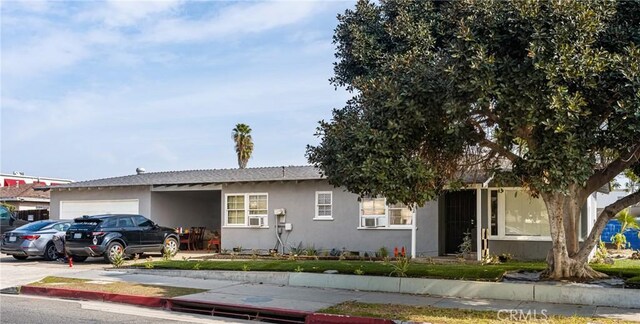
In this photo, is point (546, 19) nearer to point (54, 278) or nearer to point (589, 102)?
point (589, 102)

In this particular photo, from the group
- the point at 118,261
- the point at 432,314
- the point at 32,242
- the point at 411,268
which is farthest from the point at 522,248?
the point at 32,242

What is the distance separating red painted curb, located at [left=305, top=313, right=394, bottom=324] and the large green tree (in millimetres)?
2234

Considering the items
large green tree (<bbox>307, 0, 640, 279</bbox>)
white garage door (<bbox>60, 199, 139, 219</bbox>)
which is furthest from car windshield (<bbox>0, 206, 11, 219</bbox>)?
large green tree (<bbox>307, 0, 640, 279</bbox>)

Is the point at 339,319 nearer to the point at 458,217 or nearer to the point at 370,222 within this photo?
the point at 370,222

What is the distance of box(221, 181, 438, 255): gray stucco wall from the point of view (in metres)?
19.8

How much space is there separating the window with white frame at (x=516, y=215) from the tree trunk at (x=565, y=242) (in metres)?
5.30

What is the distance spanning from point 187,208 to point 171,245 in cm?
590

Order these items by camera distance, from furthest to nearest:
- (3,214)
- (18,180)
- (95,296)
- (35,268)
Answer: (18,180)
(3,214)
(35,268)
(95,296)

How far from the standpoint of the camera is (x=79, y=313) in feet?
37.7

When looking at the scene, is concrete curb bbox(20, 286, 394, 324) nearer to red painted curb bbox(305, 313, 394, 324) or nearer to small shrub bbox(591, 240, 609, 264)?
red painted curb bbox(305, 313, 394, 324)

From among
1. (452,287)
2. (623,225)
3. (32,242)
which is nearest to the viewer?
(452,287)

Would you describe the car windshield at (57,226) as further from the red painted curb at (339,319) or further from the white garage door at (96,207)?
the red painted curb at (339,319)

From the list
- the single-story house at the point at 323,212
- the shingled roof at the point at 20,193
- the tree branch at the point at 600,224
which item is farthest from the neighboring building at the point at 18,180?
the tree branch at the point at 600,224

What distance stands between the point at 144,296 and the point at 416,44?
7466 millimetres
